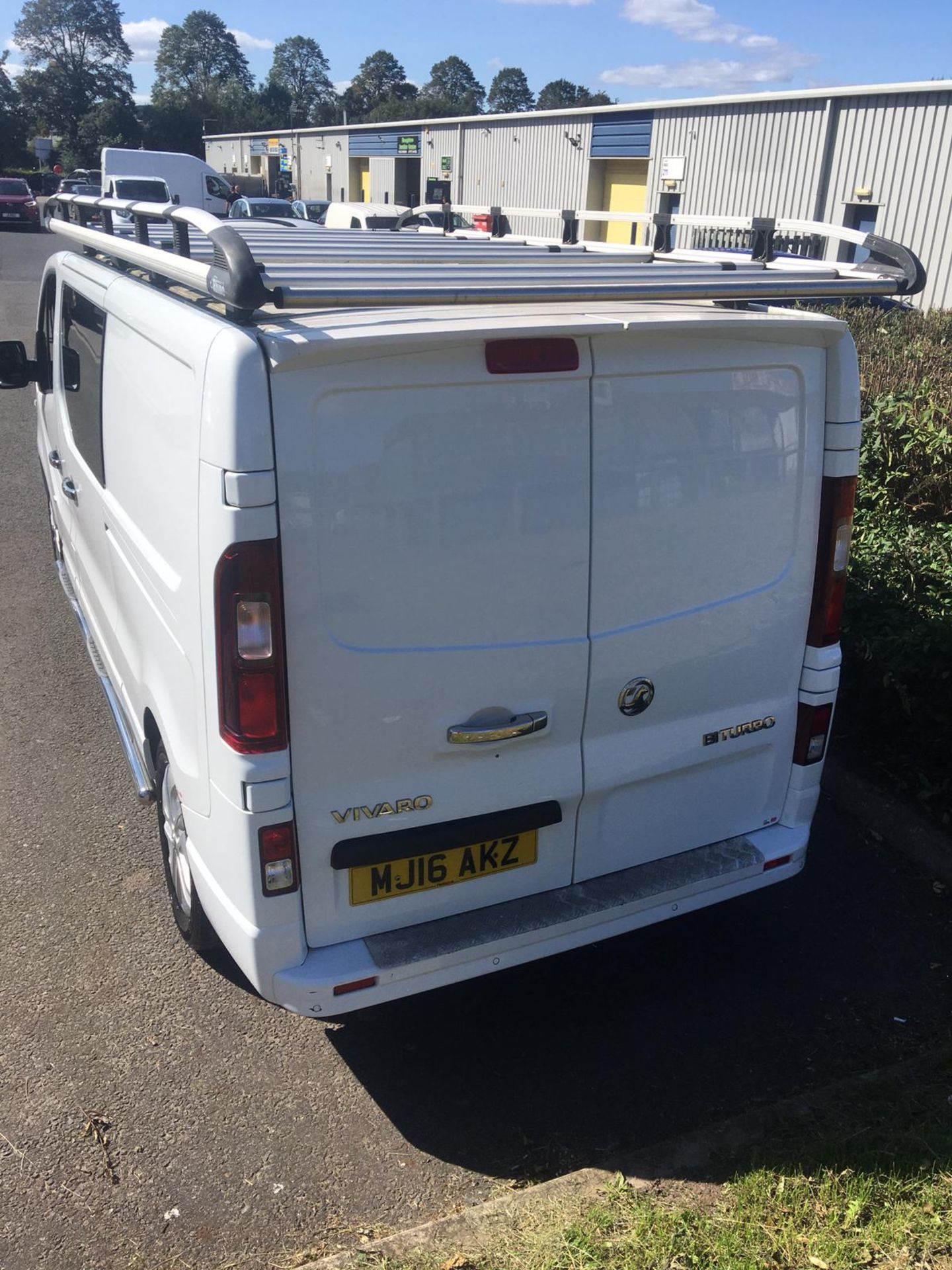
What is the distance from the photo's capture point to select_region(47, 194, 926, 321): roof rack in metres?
2.46

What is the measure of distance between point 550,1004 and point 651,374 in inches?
81.4

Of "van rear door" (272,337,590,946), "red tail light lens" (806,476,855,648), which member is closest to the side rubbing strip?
"van rear door" (272,337,590,946)

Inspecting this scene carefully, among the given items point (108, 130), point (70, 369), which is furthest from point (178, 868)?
point (108, 130)

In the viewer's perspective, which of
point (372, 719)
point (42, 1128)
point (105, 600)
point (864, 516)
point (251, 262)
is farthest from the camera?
point (864, 516)

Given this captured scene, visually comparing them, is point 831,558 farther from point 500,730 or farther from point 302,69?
point 302,69

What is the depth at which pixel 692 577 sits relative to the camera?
2906 millimetres

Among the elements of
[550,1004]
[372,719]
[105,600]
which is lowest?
[550,1004]

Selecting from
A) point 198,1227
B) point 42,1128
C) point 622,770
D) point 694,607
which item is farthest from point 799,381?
point 42,1128

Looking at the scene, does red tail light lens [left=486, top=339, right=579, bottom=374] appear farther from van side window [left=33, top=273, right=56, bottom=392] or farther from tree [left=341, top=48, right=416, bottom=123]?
tree [left=341, top=48, right=416, bottom=123]

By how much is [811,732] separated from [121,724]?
2.69 metres

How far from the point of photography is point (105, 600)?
4.23 metres

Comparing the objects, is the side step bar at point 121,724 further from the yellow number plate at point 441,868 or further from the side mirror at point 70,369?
the yellow number plate at point 441,868

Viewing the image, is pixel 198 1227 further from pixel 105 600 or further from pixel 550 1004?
pixel 105 600

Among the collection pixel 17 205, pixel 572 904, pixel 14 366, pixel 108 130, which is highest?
pixel 108 130
